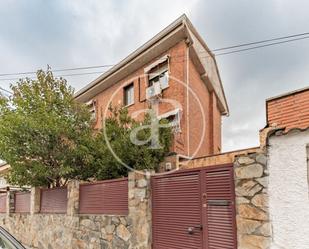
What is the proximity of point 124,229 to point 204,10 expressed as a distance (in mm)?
7892

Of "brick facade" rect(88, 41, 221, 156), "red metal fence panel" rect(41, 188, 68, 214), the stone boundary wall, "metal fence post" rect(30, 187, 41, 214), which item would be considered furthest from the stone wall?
"metal fence post" rect(30, 187, 41, 214)

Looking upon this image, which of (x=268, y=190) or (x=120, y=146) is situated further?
(x=120, y=146)

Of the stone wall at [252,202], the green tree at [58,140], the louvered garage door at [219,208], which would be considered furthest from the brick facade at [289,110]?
the green tree at [58,140]

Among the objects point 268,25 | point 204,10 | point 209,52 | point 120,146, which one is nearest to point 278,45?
point 268,25

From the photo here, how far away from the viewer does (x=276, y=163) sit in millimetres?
4906

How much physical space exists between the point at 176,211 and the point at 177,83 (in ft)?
29.0

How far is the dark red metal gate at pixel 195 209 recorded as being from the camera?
221 inches

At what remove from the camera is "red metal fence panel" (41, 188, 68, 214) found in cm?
1030

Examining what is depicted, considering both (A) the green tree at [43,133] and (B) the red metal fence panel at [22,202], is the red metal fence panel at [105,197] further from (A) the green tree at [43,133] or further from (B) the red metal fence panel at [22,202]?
(B) the red metal fence panel at [22,202]

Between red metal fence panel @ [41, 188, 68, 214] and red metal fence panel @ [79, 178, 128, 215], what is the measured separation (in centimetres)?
109

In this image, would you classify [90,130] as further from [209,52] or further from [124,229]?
[209,52]

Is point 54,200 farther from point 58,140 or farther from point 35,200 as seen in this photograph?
point 58,140

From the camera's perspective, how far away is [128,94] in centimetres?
1798

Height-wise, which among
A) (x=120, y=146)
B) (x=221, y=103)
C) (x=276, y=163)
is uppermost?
(x=221, y=103)
